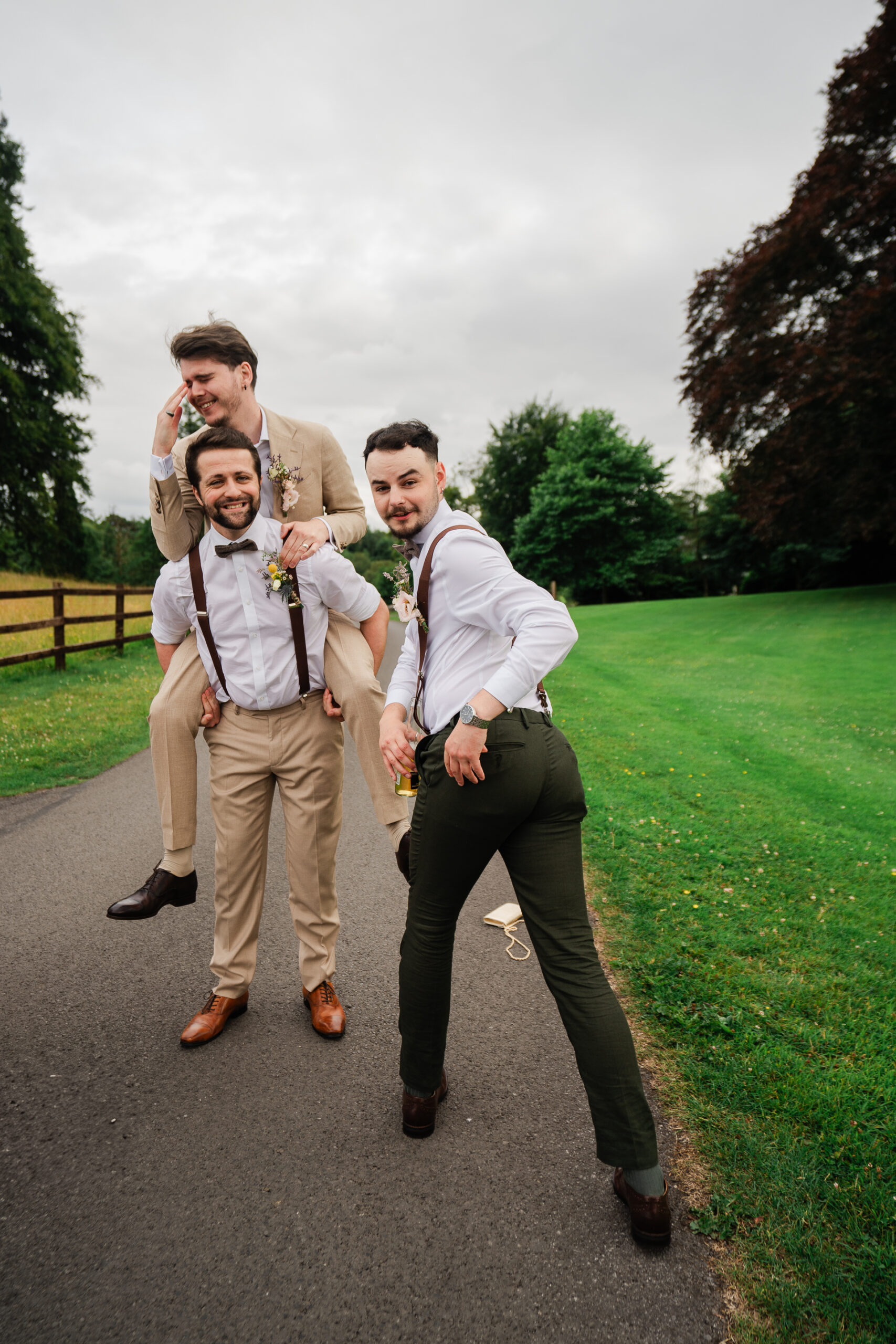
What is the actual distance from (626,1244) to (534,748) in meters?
1.43

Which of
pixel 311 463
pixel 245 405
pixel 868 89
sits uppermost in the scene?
pixel 868 89

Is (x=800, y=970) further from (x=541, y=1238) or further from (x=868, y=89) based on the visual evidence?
(x=868, y=89)

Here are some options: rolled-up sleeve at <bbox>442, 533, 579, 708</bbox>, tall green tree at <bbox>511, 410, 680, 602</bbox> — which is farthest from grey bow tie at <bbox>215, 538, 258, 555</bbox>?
tall green tree at <bbox>511, 410, 680, 602</bbox>

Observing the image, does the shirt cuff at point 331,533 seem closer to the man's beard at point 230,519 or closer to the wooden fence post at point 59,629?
the man's beard at point 230,519

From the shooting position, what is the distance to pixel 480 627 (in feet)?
6.68

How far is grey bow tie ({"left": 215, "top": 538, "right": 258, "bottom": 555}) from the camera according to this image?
2596 mm

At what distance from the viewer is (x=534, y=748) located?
195cm

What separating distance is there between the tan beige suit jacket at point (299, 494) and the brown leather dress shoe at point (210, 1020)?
1869 millimetres

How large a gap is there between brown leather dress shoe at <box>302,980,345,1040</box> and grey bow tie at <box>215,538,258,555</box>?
73.9 inches

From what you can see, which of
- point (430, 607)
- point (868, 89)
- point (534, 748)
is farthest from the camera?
point (868, 89)

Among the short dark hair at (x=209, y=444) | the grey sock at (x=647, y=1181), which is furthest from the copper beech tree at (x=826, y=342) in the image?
the grey sock at (x=647, y=1181)

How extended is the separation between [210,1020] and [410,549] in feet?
7.00

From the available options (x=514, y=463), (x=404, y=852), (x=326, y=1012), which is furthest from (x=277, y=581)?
(x=514, y=463)

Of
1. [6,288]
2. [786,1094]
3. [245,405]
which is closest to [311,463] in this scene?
[245,405]
